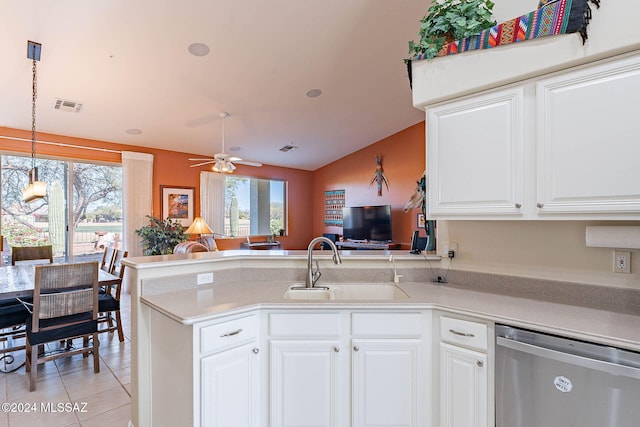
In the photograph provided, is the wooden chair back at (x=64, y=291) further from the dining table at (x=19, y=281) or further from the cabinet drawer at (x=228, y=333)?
the cabinet drawer at (x=228, y=333)

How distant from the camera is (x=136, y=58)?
349 centimetres

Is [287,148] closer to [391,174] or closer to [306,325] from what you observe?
[391,174]

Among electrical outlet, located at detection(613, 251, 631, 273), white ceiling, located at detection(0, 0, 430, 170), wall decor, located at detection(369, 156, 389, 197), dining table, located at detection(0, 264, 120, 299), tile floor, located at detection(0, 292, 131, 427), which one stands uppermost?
white ceiling, located at detection(0, 0, 430, 170)

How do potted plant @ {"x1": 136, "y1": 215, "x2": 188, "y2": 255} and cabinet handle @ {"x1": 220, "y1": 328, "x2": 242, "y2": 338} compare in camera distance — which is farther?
potted plant @ {"x1": 136, "y1": 215, "x2": 188, "y2": 255}

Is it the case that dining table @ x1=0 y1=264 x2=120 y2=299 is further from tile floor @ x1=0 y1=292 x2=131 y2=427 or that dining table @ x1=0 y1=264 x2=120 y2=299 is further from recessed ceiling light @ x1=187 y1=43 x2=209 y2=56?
recessed ceiling light @ x1=187 y1=43 x2=209 y2=56

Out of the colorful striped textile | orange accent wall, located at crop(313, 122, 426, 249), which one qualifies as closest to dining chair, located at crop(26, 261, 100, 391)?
the colorful striped textile

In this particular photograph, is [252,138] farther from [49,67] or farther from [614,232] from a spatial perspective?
[614,232]

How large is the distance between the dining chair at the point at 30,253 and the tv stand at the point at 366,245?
15.6 feet

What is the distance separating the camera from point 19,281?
9.52 feet

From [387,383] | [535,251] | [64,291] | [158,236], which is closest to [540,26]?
[535,251]

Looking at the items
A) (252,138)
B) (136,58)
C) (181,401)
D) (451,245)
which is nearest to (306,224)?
(252,138)

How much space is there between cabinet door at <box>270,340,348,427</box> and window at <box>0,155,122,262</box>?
15.8 ft

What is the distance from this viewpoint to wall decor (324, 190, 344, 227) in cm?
813

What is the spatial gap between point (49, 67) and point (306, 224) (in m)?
6.21
